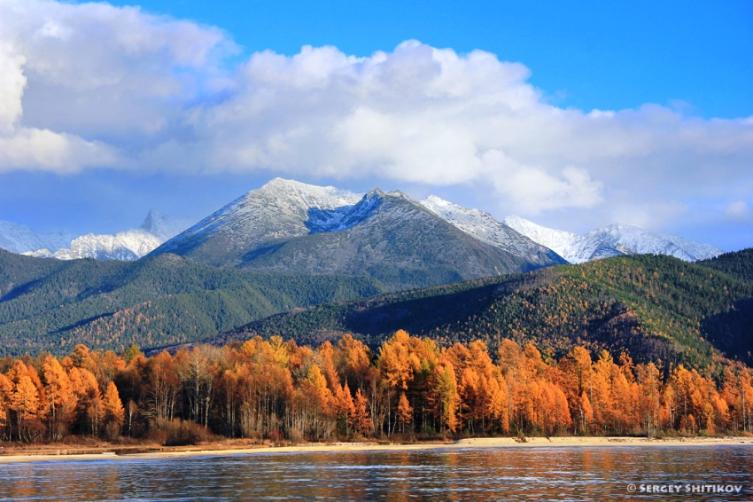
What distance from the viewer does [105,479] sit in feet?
410

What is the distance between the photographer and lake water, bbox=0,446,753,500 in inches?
4077

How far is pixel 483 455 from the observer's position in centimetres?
16962

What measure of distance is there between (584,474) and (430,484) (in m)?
23.8

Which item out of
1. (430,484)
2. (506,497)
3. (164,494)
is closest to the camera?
(506,497)

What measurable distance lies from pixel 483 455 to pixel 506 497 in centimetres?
7264

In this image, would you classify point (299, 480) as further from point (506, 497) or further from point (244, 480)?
point (506, 497)

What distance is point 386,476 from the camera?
12419cm

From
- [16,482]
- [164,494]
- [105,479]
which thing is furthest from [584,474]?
[16,482]

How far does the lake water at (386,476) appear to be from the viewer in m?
104

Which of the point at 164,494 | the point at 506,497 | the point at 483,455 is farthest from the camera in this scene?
A: the point at 483,455

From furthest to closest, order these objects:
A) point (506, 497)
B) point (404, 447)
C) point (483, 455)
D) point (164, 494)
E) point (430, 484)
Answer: point (404, 447) < point (483, 455) < point (430, 484) < point (164, 494) < point (506, 497)

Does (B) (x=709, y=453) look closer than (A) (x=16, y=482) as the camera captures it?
No

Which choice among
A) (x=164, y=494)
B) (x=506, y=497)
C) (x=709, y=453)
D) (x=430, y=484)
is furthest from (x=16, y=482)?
(x=709, y=453)

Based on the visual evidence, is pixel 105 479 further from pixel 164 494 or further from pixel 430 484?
pixel 430 484
